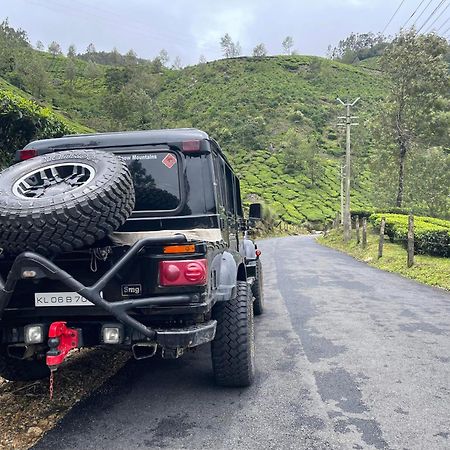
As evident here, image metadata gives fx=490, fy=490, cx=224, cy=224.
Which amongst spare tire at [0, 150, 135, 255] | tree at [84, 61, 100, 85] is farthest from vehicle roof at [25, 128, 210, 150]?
tree at [84, 61, 100, 85]

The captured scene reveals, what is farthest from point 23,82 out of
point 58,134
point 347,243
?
point 58,134

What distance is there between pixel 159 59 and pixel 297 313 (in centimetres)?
11194

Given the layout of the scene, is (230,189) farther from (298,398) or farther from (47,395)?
(47,395)

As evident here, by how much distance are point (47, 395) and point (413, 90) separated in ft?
94.7

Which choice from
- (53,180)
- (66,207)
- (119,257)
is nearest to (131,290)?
(119,257)

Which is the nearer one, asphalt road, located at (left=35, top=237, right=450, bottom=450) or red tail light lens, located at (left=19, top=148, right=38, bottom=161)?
asphalt road, located at (left=35, top=237, right=450, bottom=450)

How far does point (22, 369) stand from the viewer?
4363mm

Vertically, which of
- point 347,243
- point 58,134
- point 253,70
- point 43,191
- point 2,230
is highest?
point 253,70

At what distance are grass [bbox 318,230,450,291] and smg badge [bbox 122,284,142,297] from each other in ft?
30.7

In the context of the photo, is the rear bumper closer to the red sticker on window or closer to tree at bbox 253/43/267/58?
the red sticker on window

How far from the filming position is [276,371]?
4906mm

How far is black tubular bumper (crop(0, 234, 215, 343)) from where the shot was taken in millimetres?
3072

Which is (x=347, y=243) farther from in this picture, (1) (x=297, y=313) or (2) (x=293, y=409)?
(2) (x=293, y=409)

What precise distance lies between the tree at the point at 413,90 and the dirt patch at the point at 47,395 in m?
27.1
